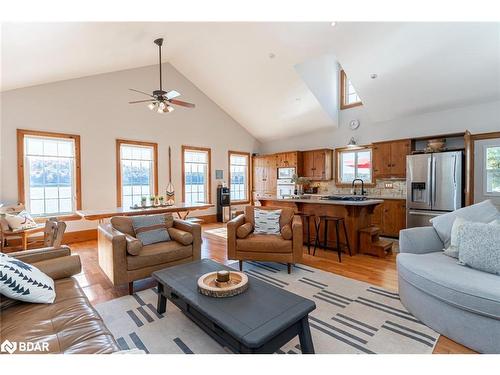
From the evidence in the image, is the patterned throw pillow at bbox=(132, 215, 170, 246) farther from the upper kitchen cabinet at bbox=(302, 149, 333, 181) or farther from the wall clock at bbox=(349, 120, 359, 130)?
the wall clock at bbox=(349, 120, 359, 130)

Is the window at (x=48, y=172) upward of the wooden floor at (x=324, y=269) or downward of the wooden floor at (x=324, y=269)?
upward

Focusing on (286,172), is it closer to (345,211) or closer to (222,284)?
(345,211)

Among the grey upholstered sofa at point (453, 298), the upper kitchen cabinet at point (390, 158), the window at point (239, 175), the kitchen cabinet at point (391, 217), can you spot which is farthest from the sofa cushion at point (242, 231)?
the window at point (239, 175)

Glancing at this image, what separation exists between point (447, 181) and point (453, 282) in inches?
138

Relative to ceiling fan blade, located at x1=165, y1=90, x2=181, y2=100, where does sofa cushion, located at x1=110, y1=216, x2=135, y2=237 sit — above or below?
below

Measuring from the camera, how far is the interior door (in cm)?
448

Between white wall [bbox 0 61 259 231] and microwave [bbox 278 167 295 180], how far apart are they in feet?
7.61

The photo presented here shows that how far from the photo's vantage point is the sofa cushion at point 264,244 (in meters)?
3.24

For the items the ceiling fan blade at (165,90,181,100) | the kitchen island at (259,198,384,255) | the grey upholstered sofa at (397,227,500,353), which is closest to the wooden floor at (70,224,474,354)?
the grey upholstered sofa at (397,227,500,353)

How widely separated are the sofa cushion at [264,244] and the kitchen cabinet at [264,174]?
470 centimetres

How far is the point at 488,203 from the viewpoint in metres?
2.75

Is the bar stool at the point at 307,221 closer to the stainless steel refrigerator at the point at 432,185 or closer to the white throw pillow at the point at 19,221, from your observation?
the stainless steel refrigerator at the point at 432,185

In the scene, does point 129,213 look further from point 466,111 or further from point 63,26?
point 466,111

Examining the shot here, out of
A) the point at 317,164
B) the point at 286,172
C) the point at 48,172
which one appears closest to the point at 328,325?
the point at 317,164
